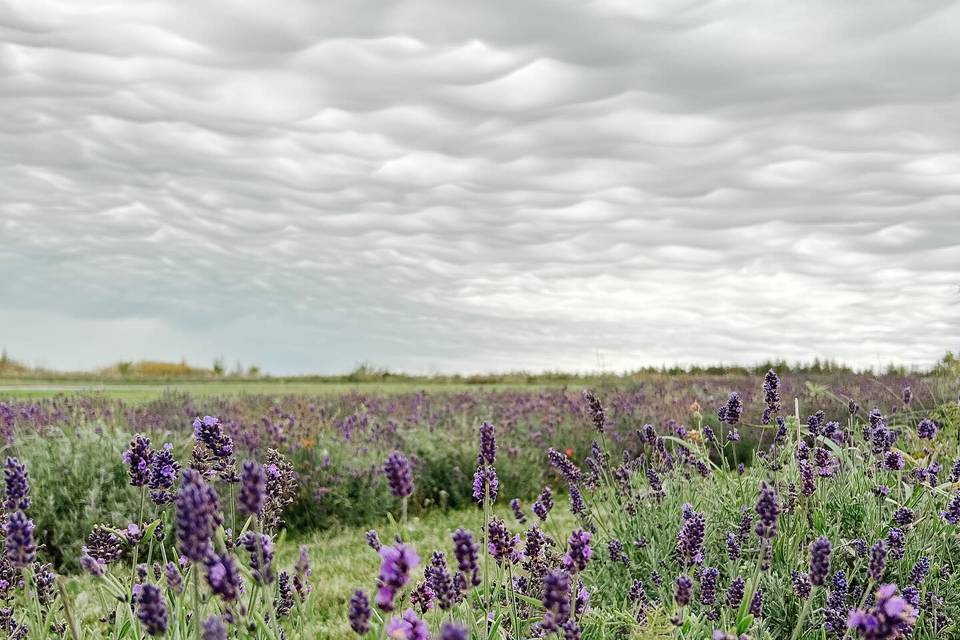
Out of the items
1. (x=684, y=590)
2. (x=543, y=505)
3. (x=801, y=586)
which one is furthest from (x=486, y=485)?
(x=801, y=586)

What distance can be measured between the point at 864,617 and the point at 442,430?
319 inches

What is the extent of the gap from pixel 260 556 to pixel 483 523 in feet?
9.10

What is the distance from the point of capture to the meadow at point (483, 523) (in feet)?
7.56

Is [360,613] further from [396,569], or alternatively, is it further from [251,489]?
[251,489]

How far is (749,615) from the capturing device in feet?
10.1

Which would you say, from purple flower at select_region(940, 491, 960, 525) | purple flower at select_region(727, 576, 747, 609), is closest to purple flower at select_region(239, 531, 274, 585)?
purple flower at select_region(727, 576, 747, 609)

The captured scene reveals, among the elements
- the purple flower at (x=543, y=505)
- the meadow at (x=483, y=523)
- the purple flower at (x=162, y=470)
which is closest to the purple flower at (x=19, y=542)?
the meadow at (x=483, y=523)

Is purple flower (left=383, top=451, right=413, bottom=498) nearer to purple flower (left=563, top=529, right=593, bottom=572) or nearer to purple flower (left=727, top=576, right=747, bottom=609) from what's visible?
purple flower (left=563, top=529, right=593, bottom=572)

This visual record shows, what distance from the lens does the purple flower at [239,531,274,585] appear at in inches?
75.0

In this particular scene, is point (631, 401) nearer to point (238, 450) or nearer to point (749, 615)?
point (238, 450)

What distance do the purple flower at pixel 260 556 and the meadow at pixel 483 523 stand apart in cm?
2

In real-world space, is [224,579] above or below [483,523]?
above

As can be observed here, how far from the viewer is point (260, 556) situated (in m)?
1.87

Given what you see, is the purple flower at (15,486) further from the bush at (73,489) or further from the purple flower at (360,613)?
the bush at (73,489)
